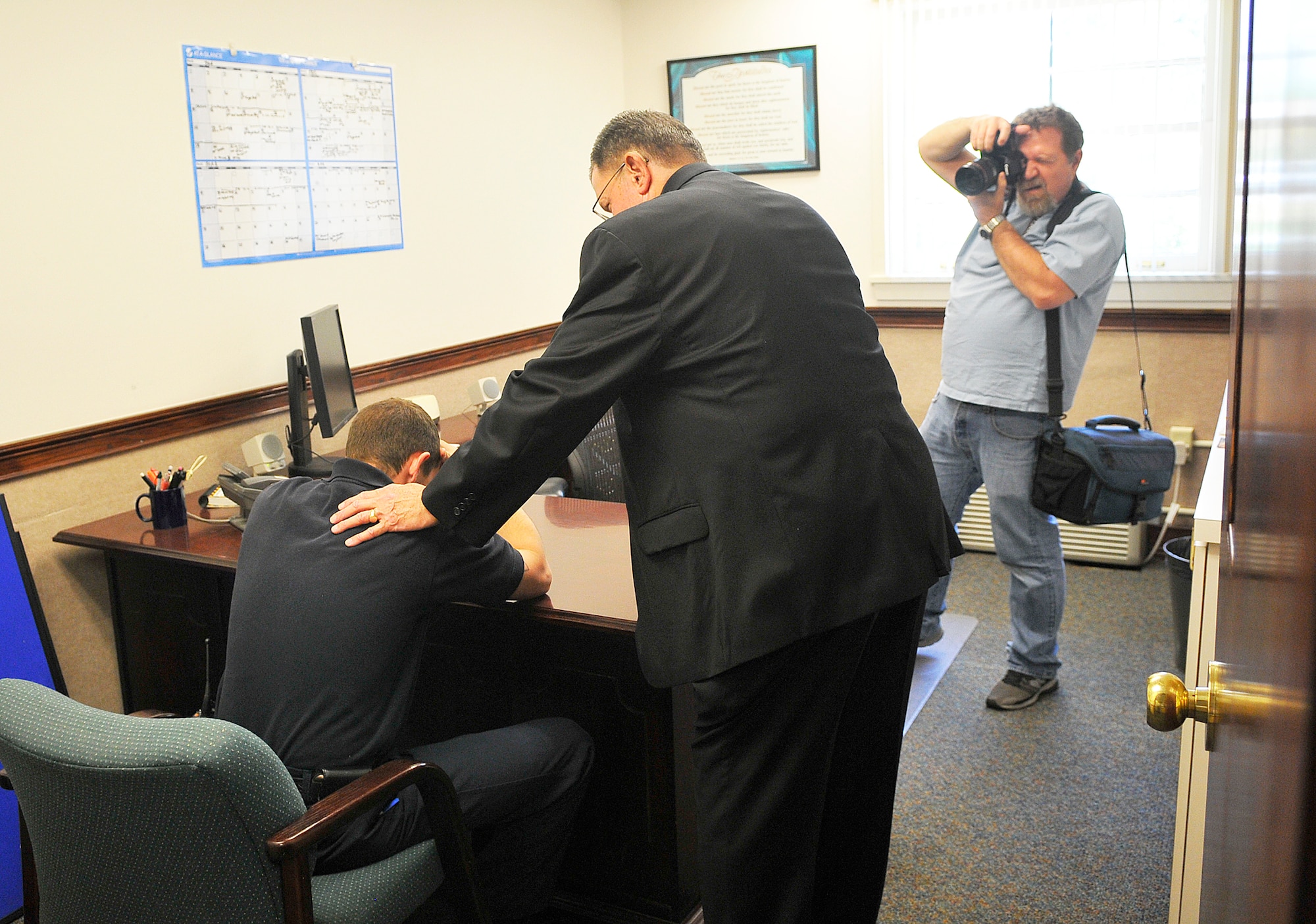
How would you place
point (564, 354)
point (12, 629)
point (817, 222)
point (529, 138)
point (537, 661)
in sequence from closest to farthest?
point (564, 354) < point (817, 222) < point (537, 661) < point (12, 629) < point (529, 138)

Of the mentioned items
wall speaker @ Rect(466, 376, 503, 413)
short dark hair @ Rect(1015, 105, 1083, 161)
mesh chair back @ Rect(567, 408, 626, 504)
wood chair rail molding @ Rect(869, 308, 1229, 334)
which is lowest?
mesh chair back @ Rect(567, 408, 626, 504)

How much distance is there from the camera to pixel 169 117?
2953 mm

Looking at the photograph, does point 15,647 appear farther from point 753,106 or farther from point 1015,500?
point 753,106

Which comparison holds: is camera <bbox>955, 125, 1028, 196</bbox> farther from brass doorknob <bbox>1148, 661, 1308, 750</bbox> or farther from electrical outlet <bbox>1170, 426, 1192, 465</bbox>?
brass doorknob <bbox>1148, 661, 1308, 750</bbox>

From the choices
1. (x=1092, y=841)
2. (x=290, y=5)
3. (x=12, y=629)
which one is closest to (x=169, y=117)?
(x=290, y=5)

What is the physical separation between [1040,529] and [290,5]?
2727mm

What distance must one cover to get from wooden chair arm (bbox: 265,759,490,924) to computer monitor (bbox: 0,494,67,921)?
1227 mm

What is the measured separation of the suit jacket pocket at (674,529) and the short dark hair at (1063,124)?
184cm

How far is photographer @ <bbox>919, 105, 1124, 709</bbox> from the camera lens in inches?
112

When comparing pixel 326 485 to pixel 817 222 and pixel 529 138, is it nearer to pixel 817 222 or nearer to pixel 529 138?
pixel 817 222

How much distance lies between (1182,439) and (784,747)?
10.2 feet

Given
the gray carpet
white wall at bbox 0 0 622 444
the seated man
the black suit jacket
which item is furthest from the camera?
white wall at bbox 0 0 622 444

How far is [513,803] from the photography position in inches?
75.3

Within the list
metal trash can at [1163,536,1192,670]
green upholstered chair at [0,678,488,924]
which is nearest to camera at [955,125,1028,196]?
metal trash can at [1163,536,1192,670]
